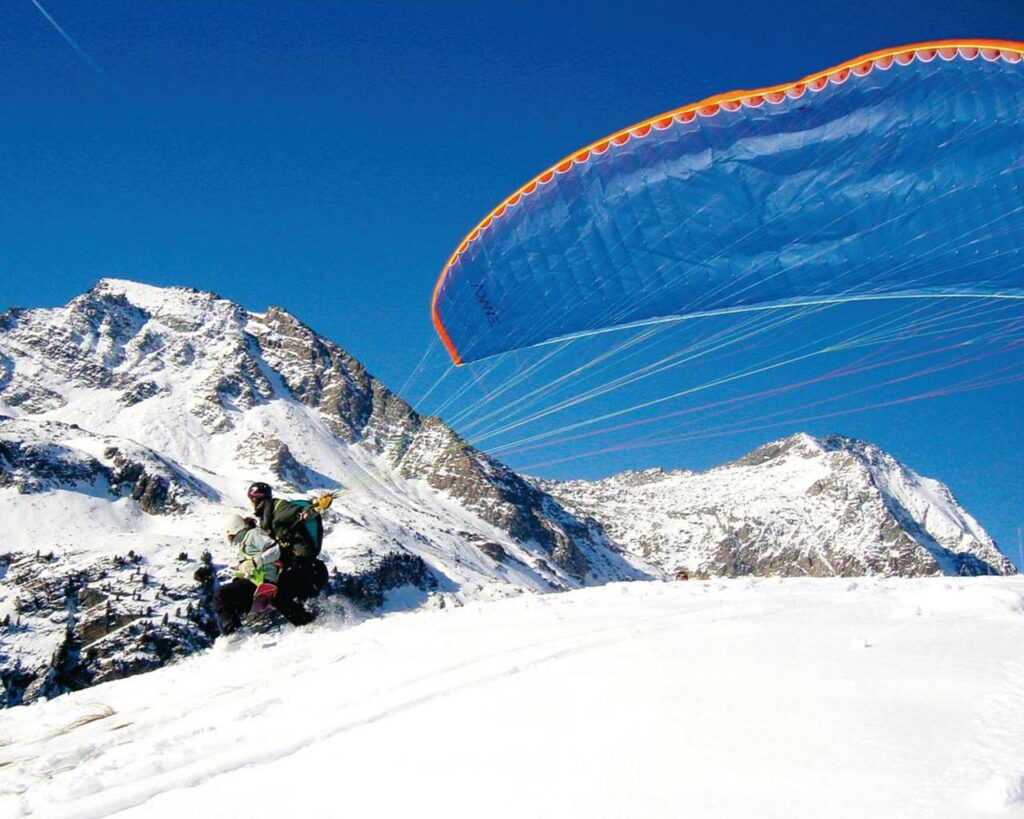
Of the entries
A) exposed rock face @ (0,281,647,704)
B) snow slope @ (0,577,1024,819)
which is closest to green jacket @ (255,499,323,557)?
snow slope @ (0,577,1024,819)

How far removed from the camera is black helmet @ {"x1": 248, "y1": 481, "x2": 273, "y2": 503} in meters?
12.8

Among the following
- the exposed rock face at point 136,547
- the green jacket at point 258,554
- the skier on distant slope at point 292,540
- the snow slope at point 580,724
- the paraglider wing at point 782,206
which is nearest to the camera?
the snow slope at point 580,724

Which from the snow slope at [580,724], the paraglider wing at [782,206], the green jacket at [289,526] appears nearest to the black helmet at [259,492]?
the green jacket at [289,526]

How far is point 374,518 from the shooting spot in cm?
16312

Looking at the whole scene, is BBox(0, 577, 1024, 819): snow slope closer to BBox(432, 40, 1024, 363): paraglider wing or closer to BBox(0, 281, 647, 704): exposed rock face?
BBox(432, 40, 1024, 363): paraglider wing

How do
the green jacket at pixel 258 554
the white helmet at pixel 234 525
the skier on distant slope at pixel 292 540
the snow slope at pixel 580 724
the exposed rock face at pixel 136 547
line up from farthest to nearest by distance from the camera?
the exposed rock face at pixel 136 547 → the skier on distant slope at pixel 292 540 → the white helmet at pixel 234 525 → the green jacket at pixel 258 554 → the snow slope at pixel 580 724

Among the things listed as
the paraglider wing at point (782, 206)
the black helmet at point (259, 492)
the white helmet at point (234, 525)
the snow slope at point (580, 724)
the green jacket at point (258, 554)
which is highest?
the paraglider wing at point (782, 206)

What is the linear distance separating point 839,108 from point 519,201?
4050 mm

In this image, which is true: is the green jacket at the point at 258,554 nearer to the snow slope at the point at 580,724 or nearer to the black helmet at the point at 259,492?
the black helmet at the point at 259,492

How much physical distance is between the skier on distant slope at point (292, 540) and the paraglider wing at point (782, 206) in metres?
3.74

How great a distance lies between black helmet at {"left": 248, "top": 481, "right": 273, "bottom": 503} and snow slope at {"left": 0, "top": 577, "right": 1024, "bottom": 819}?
106 inches

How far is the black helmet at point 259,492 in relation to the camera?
42.0 feet

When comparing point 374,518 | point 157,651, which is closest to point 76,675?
point 157,651

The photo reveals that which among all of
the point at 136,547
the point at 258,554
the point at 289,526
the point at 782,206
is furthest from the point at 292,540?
the point at 136,547
